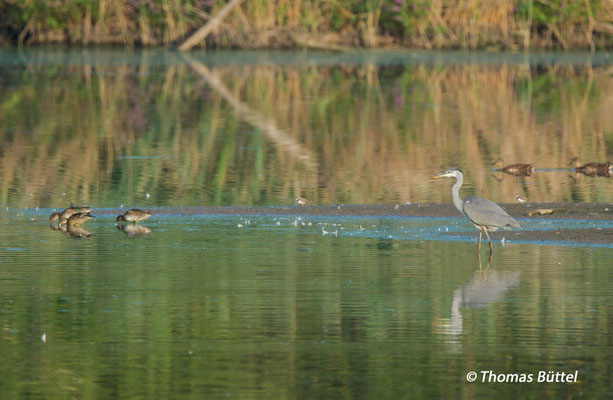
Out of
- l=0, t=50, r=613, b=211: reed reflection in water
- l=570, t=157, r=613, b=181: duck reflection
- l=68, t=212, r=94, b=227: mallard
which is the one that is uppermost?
l=0, t=50, r=613, b=211: reed reflection in water

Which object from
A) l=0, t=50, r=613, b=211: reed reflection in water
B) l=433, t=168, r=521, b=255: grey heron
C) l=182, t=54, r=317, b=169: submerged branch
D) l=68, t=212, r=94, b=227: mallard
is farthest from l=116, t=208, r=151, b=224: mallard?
l=182, t=54, r=317, b=169: submerged branch

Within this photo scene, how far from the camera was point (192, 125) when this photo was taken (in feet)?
78.8

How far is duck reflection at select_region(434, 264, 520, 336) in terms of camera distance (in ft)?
28.6

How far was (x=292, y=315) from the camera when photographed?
9000mm

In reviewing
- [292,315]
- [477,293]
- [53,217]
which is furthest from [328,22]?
[292,315]

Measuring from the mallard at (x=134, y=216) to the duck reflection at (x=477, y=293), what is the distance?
3.65 m

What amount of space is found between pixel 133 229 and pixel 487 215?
3.25 m

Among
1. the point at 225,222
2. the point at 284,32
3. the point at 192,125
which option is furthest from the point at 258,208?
the point at 284,32

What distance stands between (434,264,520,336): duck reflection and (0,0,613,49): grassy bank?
104 ft

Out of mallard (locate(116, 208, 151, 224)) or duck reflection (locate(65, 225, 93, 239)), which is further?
mallard (locate(116, 208, 151, 224))

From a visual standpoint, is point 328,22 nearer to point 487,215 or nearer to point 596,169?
point 596,169

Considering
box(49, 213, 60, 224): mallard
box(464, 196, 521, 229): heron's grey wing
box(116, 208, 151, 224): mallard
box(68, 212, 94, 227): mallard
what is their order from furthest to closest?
box(49, 213, 60, 224): mallard → box(116, 208, 151, 224): mallard → box(68, 212, 94, 227): mallard → box(464, 196, 521, 229): heron's grey wing

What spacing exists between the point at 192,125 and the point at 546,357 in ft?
54.5

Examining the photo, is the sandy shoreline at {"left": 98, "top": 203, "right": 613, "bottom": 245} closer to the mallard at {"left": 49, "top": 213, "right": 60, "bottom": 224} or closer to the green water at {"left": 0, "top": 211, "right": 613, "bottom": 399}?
the mallard at {"left": 49, "top": 213, "right": 60, "bottom": 224}
